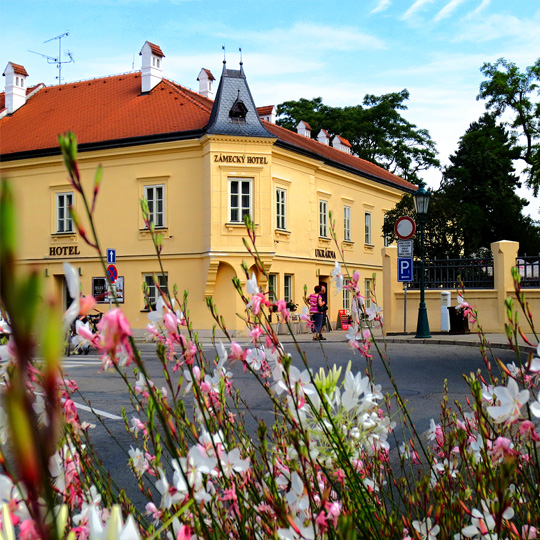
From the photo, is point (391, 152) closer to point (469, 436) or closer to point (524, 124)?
point (524, 124)

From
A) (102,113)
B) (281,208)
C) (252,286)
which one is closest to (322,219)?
(281,208)

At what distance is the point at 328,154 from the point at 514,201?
1535 centimetres

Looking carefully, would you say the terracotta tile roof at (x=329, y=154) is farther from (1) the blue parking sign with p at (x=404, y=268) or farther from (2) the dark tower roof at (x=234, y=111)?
(1) the blue parking sign with p at (x=404, y=268)

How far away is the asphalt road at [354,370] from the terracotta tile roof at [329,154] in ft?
51.2

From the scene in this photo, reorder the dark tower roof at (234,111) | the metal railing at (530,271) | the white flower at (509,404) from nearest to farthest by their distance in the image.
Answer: the white flower at (509,404), the metal railing at (530,271), the dark tower roof at (234,111)

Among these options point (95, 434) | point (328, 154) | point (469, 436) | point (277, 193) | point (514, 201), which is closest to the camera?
point (469, 436)

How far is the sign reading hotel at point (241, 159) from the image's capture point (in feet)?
86.0

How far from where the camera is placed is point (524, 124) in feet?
134

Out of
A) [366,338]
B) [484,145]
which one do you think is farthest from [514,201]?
[366,338]

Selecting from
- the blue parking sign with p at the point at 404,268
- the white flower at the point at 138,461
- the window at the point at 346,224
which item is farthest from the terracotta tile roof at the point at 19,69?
the white flower at the point at 138,461

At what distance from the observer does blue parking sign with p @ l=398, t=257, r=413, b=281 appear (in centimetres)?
1947

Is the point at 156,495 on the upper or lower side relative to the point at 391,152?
lower

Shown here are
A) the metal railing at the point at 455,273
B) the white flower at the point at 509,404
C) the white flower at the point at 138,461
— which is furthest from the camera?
the metal railing at the point at 455,273

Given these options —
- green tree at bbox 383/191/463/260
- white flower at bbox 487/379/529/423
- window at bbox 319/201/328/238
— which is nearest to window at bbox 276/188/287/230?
window at bbox 319/201/328/238
